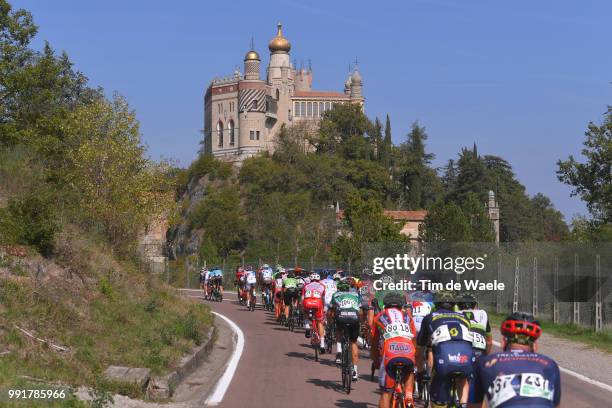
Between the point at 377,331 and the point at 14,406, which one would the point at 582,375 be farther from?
the point at 14,406

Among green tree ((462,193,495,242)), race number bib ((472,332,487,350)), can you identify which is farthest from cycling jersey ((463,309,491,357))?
green tree ((462,193,495,242))

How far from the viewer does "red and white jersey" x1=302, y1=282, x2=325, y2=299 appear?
2073 centimetres

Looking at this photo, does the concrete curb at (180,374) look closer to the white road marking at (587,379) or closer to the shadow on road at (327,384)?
the shadow on road at (327,384)

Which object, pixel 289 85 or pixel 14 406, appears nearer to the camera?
pixel 14 406

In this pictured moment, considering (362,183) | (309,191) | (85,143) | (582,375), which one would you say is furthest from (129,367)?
(362,183)

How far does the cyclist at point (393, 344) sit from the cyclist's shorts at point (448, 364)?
1180 millimetres

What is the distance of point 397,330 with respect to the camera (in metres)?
11.7

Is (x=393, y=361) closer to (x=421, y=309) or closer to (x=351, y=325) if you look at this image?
(x=421, y=309)

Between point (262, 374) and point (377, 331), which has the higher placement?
point (377, 331)

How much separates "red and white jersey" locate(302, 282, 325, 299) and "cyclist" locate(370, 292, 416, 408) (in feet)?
27.0

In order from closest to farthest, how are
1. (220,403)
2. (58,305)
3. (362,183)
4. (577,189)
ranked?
(220,403) < (58,305) < (577,189) < (362,183)

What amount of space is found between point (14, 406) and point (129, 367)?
428 cm

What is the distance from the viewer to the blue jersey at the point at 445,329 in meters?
9.88

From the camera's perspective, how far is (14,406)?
1009cm
